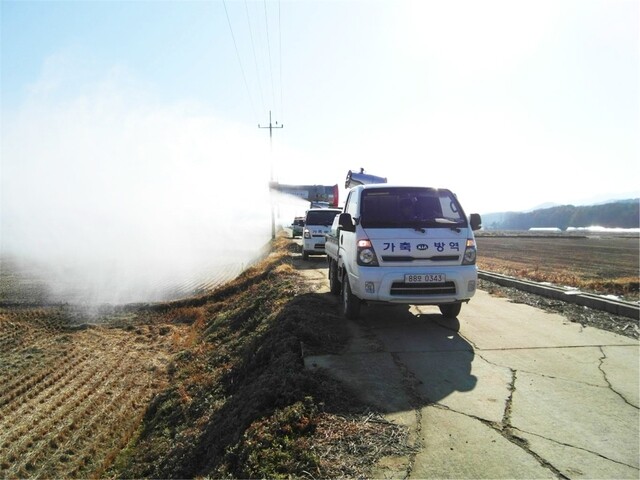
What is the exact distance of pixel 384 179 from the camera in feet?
52.3

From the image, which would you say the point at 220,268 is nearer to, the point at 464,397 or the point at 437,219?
the point at 437,219

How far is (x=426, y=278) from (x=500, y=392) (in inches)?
76.1

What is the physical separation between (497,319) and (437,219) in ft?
7.75

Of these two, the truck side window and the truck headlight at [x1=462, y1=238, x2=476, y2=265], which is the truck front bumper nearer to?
the truck headlight at [x1=462, y1=238, x2=476, y2=265]

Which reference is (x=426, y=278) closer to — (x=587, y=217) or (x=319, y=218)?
(x=319, y=218)

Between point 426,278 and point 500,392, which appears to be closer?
point 500,392

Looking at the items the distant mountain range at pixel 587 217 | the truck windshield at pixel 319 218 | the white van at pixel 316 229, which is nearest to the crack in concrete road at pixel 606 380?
the white van at pixel 316 229

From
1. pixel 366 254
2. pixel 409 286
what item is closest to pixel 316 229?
pixel 366 254

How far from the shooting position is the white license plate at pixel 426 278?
5605 millimetres

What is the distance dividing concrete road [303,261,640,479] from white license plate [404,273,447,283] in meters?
0.88

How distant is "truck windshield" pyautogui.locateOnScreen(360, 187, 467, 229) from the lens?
6082mm

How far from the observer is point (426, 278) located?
564 cm

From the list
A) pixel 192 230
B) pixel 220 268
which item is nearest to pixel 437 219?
pixel 220 268

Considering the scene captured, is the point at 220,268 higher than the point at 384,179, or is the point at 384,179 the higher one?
the point at 384,179
